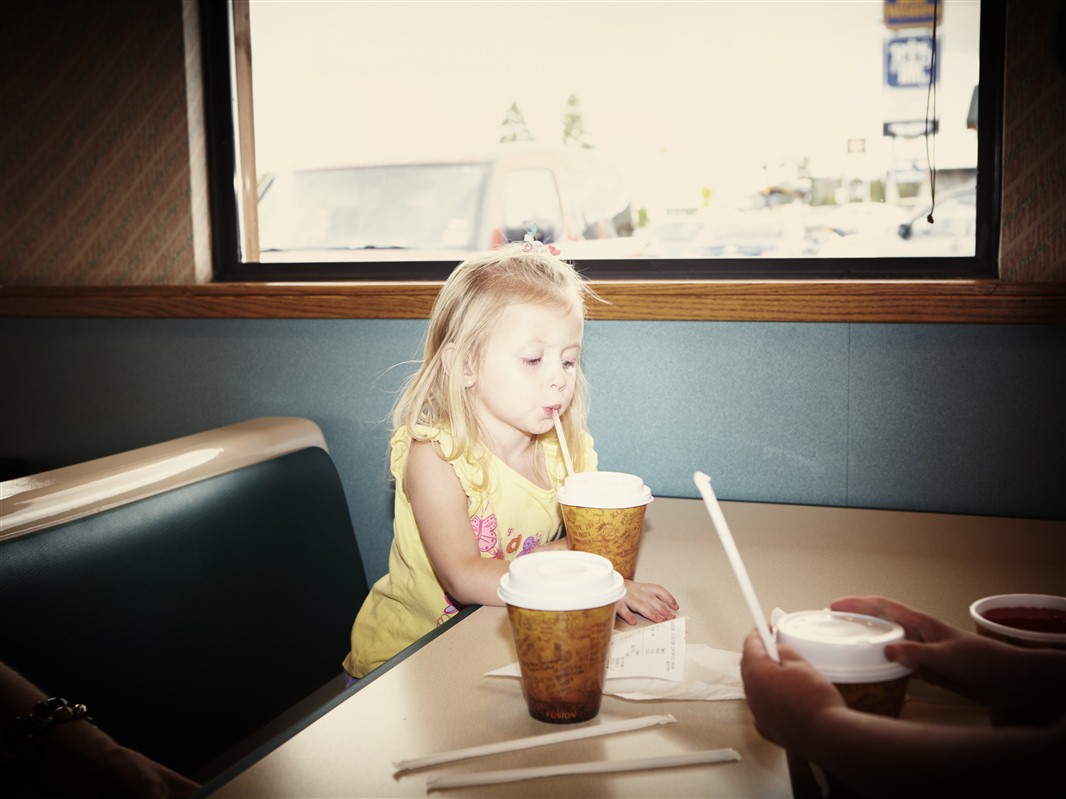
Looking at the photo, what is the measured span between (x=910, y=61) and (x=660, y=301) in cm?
66

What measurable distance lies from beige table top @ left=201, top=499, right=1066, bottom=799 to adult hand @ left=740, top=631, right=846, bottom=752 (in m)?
0.10

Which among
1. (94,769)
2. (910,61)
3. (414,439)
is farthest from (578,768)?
(910,61)

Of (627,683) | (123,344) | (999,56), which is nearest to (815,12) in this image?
(999,56)

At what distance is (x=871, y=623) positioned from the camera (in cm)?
72

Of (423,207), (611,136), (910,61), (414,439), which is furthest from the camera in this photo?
(423,207)

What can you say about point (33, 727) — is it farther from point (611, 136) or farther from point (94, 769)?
point (611, 136)

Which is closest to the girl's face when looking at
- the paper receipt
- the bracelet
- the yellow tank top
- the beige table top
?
the yellow tank top

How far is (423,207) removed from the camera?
A: 2.30m

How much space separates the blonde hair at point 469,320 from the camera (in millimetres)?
1500

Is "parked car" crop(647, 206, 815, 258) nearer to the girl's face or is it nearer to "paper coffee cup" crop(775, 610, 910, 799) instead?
the girl's face

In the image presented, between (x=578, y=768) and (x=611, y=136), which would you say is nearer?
(x=578, y=768)

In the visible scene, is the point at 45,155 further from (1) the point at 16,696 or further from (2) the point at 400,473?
(1) the point at 16,696

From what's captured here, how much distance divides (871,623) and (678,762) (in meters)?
0.19

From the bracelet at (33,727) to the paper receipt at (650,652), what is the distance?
577mm
